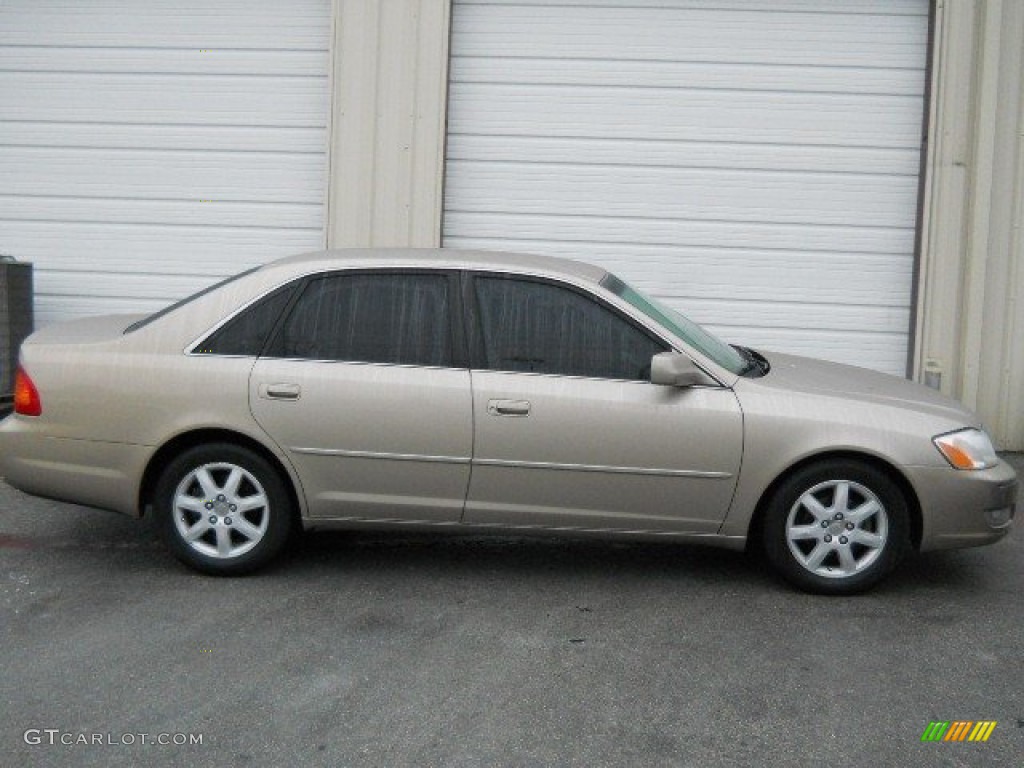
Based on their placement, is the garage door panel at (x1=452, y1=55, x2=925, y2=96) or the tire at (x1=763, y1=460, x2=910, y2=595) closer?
the tire at (x1=763, y1=460, x2=910, y2=595)

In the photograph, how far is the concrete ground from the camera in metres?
4.25

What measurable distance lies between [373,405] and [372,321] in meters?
0.41

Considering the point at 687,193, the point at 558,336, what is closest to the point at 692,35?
the point at 687,193

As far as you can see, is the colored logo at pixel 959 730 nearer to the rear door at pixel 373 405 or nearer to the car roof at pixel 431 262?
the rear door at pixel 373 405

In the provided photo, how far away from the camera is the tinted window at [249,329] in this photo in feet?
19.8

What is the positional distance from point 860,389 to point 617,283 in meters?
1.23

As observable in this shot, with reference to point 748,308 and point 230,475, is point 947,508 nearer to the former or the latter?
point 230,475

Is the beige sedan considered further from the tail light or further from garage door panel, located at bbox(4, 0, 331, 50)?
garage door panel, located at bbox(4, 0, 331, 50)

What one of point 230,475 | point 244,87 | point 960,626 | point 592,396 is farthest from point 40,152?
point 960,626

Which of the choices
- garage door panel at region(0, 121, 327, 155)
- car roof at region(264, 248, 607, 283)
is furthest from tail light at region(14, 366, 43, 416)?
garage door panel at region(0, 121, 327, 155)

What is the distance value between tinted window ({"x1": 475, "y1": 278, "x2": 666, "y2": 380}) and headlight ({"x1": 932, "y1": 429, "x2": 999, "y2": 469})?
4.26ft

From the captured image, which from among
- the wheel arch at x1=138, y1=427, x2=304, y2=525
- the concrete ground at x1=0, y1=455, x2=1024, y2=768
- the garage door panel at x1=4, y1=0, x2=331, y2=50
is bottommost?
the concrete ground at x1=0, y1=455, x2=1024, y2=768

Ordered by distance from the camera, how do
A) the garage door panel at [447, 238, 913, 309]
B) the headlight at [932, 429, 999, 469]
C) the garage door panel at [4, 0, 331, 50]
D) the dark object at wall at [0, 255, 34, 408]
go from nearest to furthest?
1. the headlight at [932, 429, 999, 469]
2. the dark object at wall at [0, 255, 34, 408]
3. the garage door panel at [447, 238, 913, 309]
4. the garage door panel at [4, 0, 331, 50]

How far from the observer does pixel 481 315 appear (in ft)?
19.8
